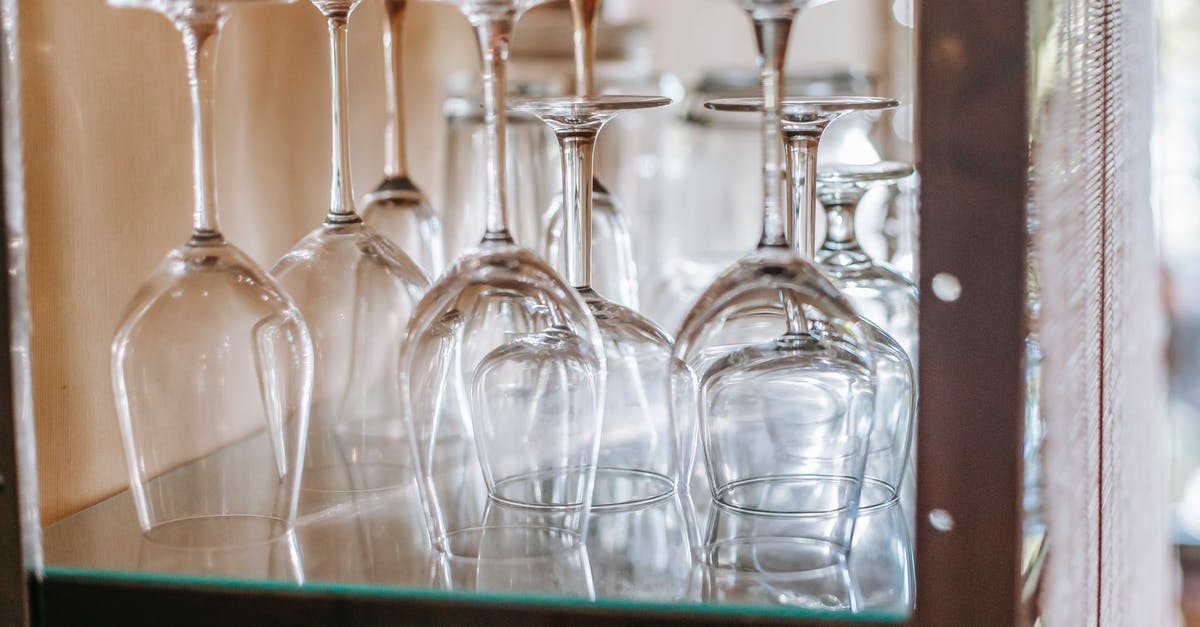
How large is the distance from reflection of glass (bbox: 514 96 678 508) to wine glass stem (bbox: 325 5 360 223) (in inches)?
4.4

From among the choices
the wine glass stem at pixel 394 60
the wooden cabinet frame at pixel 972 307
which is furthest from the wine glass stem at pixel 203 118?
the wooden cabinet frame at pixel 972 307

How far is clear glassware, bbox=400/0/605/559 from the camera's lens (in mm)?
583

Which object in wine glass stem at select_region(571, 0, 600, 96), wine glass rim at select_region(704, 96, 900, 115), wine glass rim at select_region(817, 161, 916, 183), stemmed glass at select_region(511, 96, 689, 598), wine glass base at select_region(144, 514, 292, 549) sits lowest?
wine glass base at select_region(144, 514, 292, 549)

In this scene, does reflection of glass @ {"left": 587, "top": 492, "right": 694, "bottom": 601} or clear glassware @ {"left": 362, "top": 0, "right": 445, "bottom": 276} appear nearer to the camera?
reflection of glass @ {"left": 587, "top": 492, "right": 694, "bottom": 601}

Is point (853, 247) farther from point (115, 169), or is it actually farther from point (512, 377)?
point (115, 169)

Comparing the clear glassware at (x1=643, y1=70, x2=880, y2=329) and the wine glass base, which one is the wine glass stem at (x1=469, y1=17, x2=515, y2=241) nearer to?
the wine glass base

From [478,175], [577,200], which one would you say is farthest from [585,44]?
[478,175]

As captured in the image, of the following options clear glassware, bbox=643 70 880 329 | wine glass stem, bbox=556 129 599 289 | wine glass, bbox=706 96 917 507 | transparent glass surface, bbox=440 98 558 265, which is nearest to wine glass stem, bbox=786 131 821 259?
wine glass, bbox=706 96 917 507

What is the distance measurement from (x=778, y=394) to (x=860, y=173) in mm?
230

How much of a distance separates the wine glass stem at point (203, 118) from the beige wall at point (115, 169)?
0.09 meters

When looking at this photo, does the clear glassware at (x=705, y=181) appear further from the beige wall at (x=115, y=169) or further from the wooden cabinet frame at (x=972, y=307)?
the wooden cabinet frame at (x=972, y=307)

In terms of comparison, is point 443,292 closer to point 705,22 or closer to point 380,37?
point 380,37

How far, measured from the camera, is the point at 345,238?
0.73 meters

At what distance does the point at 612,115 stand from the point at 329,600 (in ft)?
0.95
